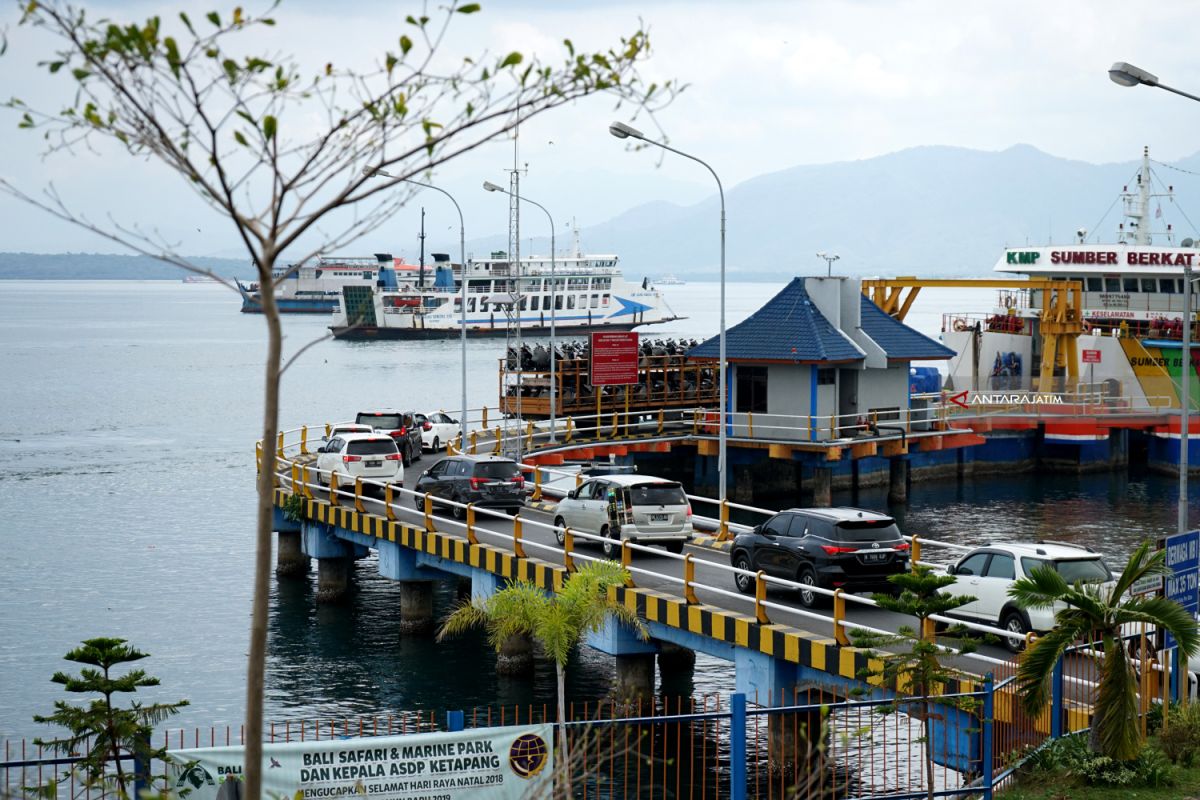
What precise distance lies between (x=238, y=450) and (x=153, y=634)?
130ft

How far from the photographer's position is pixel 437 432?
47875 millimetres

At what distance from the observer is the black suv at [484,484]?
32656 mm

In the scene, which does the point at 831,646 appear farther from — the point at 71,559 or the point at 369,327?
the point at 369,327

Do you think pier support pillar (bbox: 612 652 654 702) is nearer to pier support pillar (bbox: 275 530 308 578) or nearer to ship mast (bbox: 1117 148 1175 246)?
pier support pillar (bbox: 275 530 308 578)

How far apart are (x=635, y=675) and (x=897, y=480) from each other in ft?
94.2

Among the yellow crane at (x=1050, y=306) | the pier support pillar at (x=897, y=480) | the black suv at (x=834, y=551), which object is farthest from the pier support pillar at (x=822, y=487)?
the black suv at (x=834, y=551)

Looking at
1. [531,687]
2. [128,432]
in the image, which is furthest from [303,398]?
[531,687]

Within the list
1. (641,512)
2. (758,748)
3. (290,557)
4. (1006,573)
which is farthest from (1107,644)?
(290,557)

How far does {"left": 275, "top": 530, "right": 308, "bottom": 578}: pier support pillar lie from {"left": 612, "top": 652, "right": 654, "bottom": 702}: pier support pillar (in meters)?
15.5

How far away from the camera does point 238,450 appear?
236 feet

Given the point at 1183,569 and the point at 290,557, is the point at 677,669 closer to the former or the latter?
the point at 1183,569

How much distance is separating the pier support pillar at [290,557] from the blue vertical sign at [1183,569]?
2534cm

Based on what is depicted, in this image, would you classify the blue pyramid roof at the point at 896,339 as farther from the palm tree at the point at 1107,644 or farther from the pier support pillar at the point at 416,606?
the palm tree at the point at 1107,644

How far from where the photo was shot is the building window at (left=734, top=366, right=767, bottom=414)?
49125 mm
